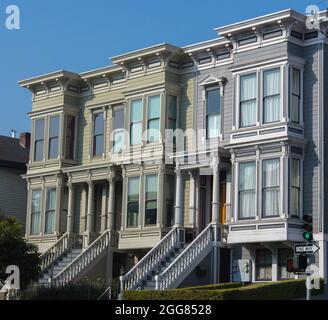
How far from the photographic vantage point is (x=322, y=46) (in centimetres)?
3158

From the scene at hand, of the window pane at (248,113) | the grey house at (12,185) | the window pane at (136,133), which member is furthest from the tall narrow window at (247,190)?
the grey house at (12,185)

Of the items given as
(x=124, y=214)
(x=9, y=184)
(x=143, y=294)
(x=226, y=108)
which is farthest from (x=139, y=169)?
(x=9, y=184)

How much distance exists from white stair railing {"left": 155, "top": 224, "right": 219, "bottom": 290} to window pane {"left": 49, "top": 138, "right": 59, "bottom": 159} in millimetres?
12072

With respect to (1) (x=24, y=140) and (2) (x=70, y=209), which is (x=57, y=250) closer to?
(2) (x=70, y=209)

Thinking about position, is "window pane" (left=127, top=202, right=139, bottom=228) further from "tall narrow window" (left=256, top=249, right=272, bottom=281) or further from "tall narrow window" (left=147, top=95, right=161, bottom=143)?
"tall narrow window" (left=256, top=249, right=272, bottom=281)

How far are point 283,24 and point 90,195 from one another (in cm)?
1372

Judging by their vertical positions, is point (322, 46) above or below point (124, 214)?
above

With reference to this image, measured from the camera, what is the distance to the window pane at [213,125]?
35250mm

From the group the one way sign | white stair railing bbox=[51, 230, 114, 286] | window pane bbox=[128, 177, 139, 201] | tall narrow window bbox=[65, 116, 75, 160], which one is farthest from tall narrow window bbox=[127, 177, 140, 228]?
the one way sign

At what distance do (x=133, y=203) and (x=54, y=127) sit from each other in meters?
7.61

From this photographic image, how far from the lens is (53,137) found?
140 ft

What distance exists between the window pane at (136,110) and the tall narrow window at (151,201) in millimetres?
3012

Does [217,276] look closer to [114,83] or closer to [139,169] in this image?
[139,169]
